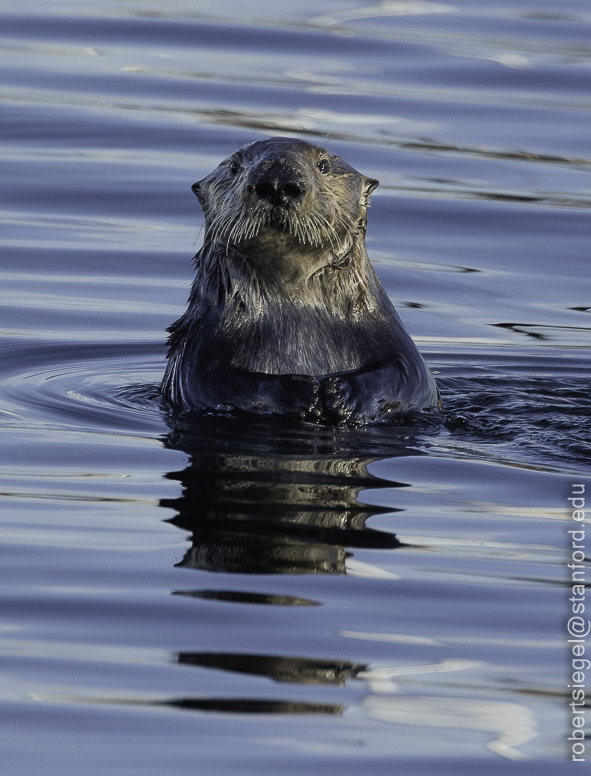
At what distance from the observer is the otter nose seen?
20.1 feet

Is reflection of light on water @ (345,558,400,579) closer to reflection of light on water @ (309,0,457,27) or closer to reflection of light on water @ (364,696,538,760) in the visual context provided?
reflection of light on water @ (364,696,538,760)

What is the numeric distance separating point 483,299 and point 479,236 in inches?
68.2

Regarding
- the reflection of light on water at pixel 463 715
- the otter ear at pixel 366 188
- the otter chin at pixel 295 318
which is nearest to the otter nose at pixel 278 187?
the otter chin at pixel 295 318

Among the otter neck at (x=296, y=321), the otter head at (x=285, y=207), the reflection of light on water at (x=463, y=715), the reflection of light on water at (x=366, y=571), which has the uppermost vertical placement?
the otter head at (x=285, y=207)

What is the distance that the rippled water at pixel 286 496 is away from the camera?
3609 mm

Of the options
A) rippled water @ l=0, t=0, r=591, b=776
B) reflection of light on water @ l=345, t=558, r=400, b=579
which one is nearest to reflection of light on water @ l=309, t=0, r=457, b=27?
rippled water @ l=0, t=0, r=591, b=776

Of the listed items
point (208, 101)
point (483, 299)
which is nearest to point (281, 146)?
point (483, 299)

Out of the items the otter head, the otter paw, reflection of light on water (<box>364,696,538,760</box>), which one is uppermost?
the otter head

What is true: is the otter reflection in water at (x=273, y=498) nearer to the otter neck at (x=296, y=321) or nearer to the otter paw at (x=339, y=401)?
the otter paw at (x=339, y=401)

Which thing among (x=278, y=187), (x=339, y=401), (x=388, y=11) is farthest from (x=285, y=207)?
(x=388, y=11)

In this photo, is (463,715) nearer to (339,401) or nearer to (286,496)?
(286,496)

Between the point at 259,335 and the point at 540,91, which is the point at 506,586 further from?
the point at 540,91

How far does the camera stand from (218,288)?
686 cm

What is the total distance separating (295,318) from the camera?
22.3 feet
